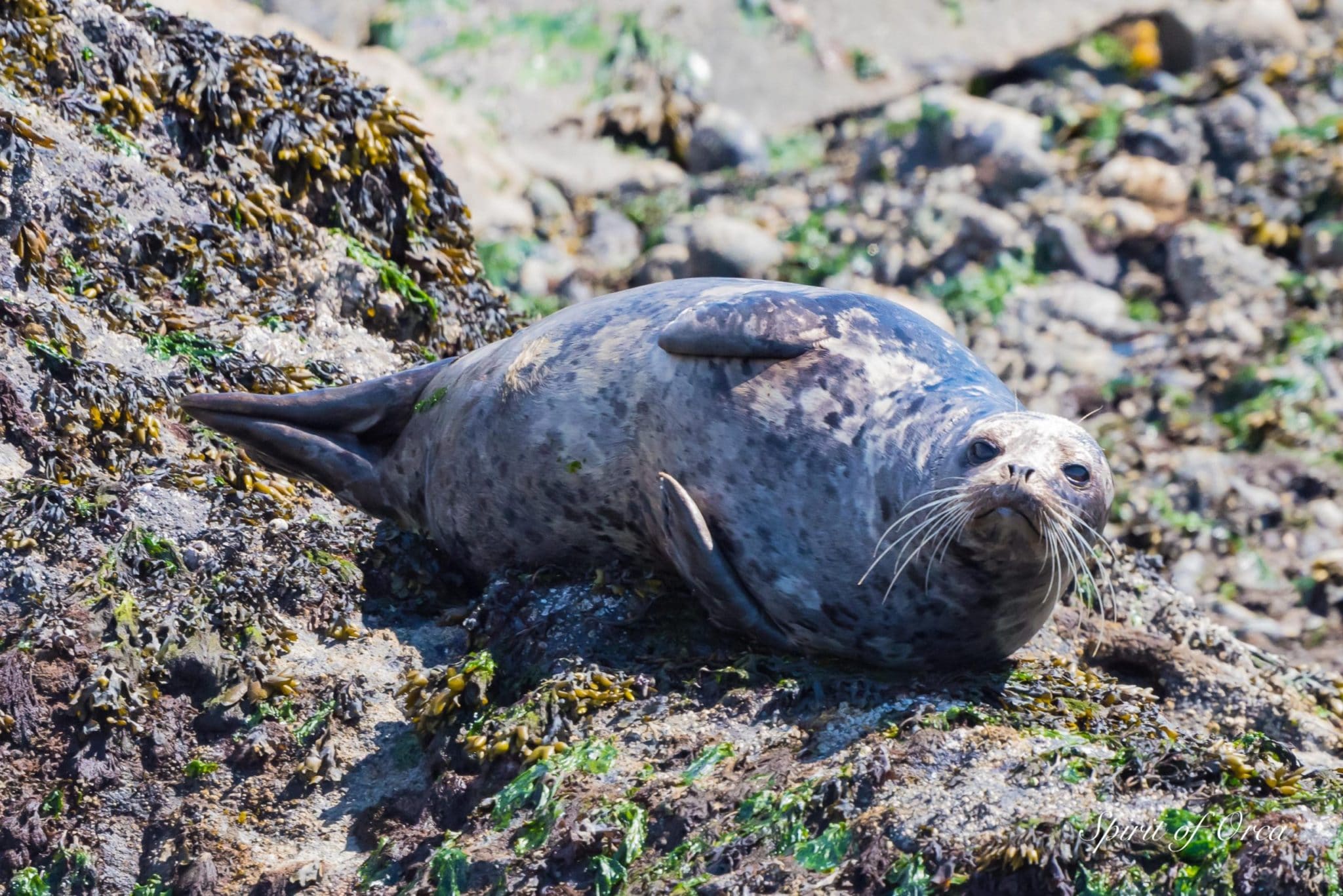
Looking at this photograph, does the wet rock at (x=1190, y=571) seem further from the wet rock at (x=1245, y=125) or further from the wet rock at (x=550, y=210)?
the wet rock at (x=550, y=210)

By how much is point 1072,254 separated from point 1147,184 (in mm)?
1112

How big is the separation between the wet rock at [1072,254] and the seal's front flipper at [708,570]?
26.5ft

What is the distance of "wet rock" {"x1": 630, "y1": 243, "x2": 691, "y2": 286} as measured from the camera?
38.8 ft

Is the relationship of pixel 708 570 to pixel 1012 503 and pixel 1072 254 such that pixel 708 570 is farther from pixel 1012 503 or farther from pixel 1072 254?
pixel 1072 254

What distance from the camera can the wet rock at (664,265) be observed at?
11812 mm

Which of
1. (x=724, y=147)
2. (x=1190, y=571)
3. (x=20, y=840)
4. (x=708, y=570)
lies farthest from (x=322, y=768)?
(x=724, y=147)

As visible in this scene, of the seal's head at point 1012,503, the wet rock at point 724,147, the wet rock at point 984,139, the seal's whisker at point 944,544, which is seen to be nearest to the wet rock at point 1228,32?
the wet rock at point 984,139

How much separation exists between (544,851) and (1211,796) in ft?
5.04

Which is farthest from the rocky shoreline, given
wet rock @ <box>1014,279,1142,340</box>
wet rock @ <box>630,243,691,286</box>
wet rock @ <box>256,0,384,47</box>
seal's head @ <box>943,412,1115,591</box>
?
wet rock @ <box>256,0,384,47</box>

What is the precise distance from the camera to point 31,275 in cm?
528

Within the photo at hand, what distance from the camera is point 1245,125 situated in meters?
13.0

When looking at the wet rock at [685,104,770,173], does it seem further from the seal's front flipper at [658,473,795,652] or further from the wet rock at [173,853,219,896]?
the wet rock at [173,853,219,896]

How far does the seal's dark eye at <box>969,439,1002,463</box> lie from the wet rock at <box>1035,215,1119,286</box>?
8.03 meters

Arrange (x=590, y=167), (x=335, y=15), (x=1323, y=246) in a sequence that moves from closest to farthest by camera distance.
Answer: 1. (x=1323, y=246)
2. (x=590, y=167)
3. (x=335, y=15)
